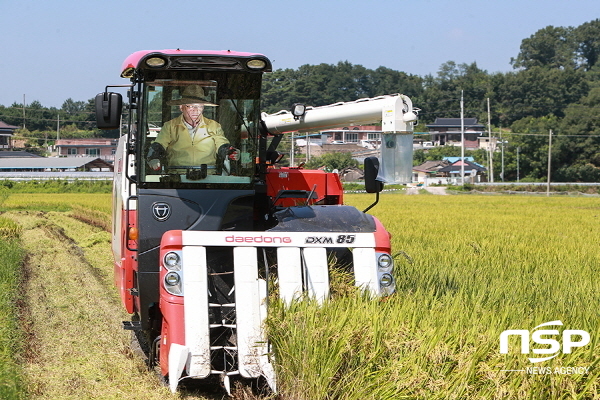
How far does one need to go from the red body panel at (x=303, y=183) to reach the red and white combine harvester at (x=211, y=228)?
118 cm

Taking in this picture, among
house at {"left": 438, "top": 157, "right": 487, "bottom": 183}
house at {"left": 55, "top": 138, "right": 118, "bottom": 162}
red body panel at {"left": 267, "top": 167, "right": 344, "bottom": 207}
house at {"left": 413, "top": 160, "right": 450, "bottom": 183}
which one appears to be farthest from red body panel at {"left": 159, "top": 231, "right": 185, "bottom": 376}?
house at {"left": 55, "top": 138, "right": 118, "bottom": 162}

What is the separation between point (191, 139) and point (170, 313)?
1.58m

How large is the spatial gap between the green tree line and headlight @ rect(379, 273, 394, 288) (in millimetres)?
48575

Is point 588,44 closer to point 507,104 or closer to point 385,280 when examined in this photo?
point 507,104

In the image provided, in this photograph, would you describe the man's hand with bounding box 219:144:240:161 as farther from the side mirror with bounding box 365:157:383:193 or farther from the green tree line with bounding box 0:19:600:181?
the green tree line with bounding box 0:19:600:181

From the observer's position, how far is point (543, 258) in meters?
11.0

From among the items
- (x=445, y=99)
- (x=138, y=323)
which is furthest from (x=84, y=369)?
→ (x=445, y=99)

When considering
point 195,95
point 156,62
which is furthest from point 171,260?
point 156,62

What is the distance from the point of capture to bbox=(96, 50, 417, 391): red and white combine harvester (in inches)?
210

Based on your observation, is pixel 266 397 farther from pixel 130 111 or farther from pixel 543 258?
pixel 543 258

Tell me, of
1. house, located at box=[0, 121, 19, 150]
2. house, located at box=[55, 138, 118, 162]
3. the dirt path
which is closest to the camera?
the dirt path

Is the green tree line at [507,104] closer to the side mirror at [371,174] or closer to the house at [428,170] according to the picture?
the house at [428,170]

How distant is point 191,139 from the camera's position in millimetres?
6211

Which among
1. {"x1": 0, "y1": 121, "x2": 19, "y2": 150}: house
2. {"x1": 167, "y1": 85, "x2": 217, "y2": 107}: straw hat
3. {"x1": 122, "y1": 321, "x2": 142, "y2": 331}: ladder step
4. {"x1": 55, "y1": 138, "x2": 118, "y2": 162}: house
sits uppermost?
{"x1": 0, "y1": 121, "x2": 19, "y2": 150}: house
